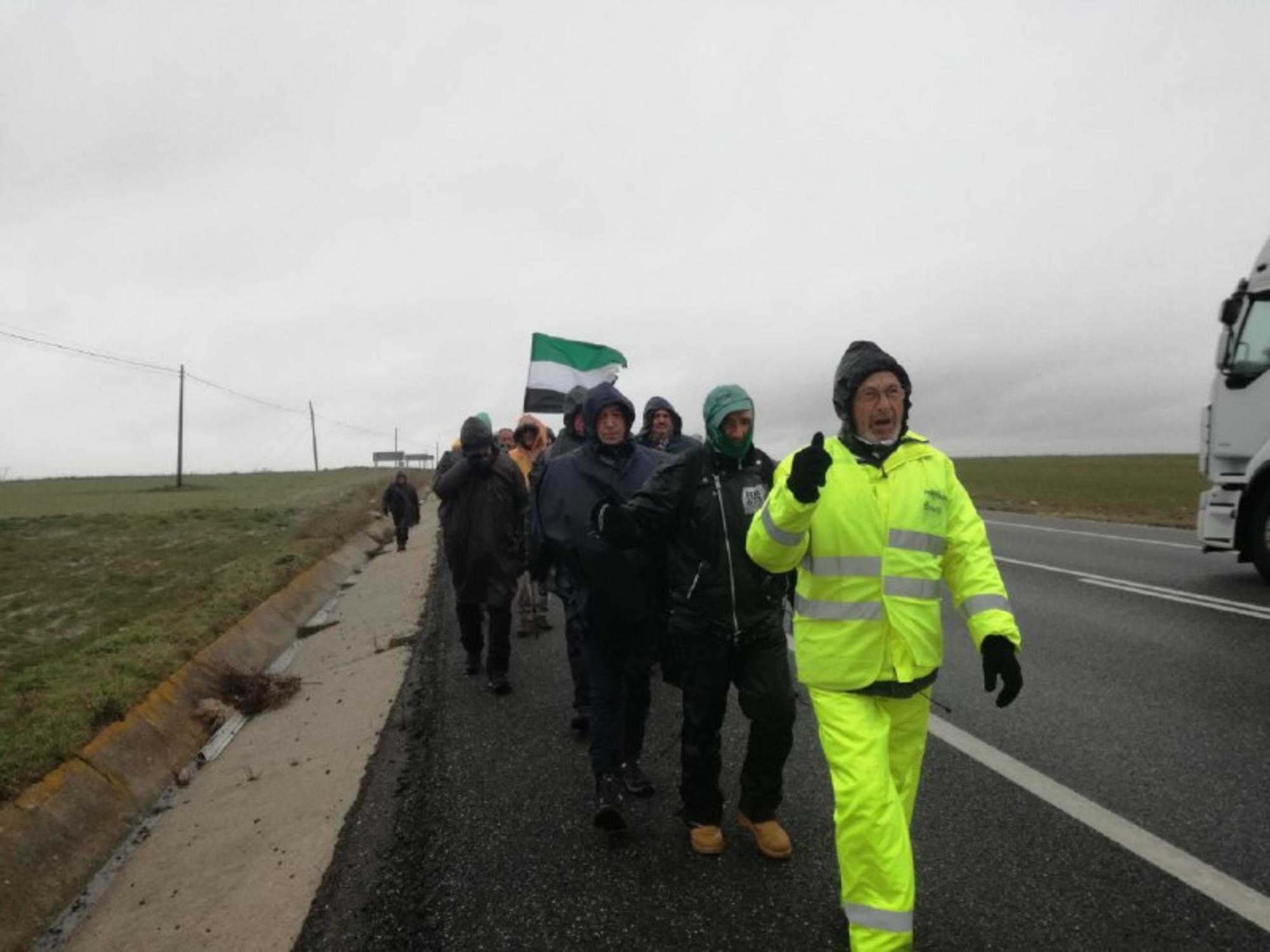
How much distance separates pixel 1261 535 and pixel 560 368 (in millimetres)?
8272

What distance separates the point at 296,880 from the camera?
10.4ft

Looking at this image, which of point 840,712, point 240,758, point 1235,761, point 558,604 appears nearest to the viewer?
point 840,712

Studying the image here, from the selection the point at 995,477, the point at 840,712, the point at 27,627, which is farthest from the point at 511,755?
the point at 995,477

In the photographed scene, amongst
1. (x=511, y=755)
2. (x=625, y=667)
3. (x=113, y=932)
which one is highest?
(x=625, y=667)

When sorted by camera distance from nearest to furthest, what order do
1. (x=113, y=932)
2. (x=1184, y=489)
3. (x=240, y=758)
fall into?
(x=113, y=932), (x=240, y=758), (x=1184, y=489)

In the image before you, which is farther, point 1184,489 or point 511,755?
point 1184,489

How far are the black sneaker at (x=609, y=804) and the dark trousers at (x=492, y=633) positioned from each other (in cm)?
235

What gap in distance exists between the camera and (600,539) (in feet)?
11.7

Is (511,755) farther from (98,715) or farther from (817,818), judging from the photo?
(98,715)

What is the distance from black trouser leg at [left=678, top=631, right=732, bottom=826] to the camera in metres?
3.17

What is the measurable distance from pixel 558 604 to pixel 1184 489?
34.4 metres

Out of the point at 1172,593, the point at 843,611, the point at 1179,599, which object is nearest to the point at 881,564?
the point at 843,611

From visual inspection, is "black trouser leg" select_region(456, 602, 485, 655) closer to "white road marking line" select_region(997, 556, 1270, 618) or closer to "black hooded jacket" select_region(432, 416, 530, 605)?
"black hooded jacket" select_region(432, 416, 530, 605)

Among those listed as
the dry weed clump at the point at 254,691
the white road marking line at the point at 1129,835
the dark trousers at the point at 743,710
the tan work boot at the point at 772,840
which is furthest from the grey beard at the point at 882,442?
the dry weed clump at the point at 254,691
